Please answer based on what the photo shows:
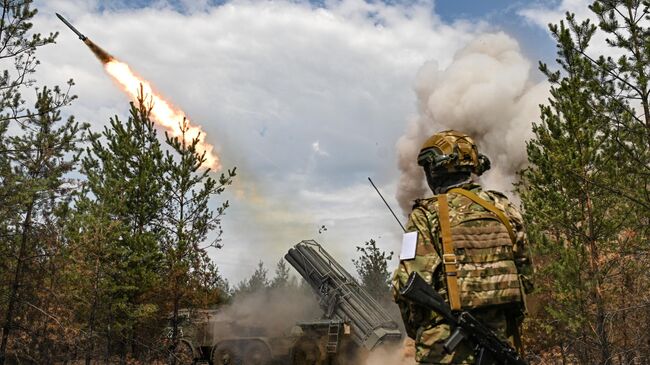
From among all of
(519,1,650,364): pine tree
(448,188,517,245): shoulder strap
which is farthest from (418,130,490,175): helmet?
(519,1,650,364): pine tree

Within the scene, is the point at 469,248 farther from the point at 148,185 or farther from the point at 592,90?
the point at 148,185

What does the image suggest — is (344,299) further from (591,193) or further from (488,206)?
(488,206)

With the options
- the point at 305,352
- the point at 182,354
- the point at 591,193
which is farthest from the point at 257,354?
the point at 591,193

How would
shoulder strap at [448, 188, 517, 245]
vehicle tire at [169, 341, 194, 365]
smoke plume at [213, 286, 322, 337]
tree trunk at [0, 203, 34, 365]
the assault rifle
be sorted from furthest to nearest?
1. smoke plume at [213, 286, 322, 337]
2. vehicle tire at [169, 341, 194, 365]
3. tree trunk at [0, 203, 34, 365]
4. shoulder strap at [448, 188, 517, 245]
5. the assault rifle

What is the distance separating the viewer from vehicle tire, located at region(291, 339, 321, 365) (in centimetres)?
1477

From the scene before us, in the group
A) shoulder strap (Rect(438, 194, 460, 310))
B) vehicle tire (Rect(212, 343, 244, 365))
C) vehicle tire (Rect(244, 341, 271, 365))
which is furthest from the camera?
vehicle tire (Rect(212, 343, 244, 365))

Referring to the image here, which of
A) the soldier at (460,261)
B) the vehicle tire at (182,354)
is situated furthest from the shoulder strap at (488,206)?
the vehicle tire at (182,354)

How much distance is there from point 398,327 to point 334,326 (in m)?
1.64

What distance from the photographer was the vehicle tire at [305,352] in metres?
14.8

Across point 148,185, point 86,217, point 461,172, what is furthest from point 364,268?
point 461,172

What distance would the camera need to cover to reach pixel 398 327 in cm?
1449

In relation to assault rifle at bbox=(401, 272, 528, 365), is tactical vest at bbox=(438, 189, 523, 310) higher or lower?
higher

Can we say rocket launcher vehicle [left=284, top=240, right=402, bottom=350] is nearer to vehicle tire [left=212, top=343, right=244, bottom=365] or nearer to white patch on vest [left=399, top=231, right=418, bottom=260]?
vehicle tire [left=212, top=343, right=244, bottom=365]

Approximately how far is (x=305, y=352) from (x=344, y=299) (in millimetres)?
1767
